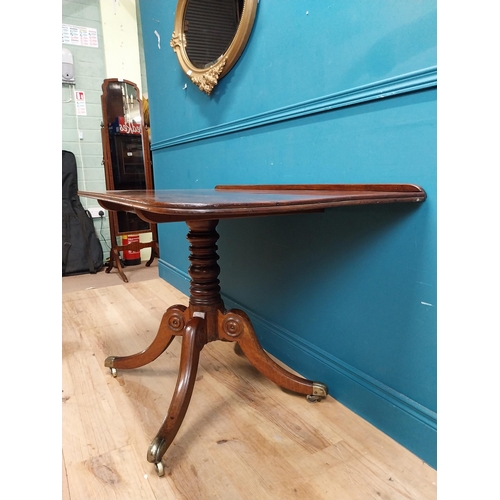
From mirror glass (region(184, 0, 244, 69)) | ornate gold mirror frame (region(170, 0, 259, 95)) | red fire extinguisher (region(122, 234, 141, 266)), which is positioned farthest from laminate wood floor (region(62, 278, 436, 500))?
red fire extinguisher (region(122, 234, 141, 266))

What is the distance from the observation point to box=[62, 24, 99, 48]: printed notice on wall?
9.91ft

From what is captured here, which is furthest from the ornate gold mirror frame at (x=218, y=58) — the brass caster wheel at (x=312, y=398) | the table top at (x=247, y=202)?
the brass caster wheel at (x=312, y=398)

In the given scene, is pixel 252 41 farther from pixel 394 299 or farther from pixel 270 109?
pixel 394 299

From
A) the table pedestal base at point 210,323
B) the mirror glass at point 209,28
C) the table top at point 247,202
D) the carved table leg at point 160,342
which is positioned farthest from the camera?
the mirror glass at point 209,28

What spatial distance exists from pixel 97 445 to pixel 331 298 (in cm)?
77

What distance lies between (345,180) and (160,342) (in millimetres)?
772

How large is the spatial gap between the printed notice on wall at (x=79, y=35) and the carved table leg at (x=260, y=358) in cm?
296

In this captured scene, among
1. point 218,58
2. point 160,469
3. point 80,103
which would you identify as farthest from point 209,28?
point 80,103

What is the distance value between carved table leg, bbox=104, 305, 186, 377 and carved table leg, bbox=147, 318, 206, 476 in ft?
0.33

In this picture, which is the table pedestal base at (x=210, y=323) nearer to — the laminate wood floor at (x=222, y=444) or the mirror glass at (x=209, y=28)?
the laminate wood floor at (x=222, y=444)

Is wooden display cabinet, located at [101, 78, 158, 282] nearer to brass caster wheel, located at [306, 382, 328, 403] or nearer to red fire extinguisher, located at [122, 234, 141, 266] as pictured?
red fire extinguisher, located at [122, 234, 141, 266]

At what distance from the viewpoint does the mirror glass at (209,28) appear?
1448 millimetres

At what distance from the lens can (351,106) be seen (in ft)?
3.40
